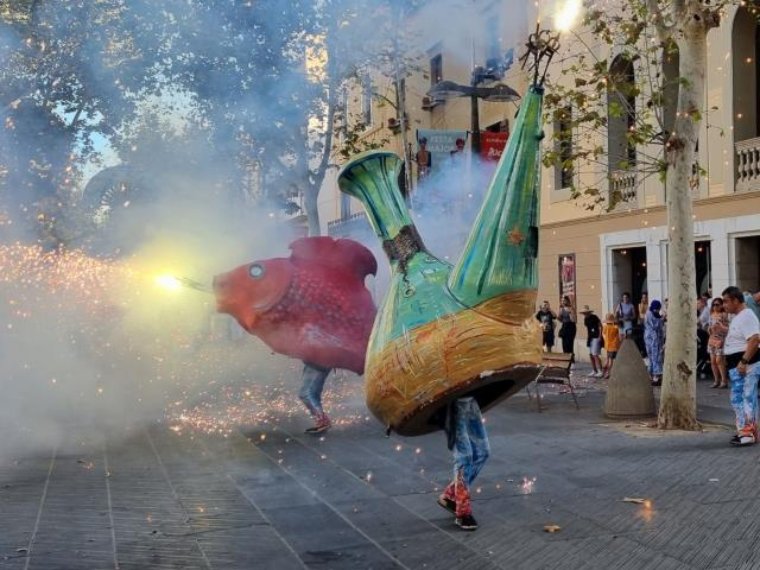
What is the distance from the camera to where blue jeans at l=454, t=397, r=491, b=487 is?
5.69m

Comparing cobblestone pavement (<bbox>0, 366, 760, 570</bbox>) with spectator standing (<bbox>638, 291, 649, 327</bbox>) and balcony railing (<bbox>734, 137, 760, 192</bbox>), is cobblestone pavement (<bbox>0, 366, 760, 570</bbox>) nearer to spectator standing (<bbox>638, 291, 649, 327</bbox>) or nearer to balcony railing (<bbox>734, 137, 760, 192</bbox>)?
balcony railing (<bbox>734, 137, 760, 192</bbox>)

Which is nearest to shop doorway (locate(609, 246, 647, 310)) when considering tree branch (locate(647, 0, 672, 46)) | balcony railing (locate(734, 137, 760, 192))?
balcony railing (locate(734, 137, 760, 192))

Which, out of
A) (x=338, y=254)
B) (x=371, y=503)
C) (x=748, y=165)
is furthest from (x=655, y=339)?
(x=371, y=503)

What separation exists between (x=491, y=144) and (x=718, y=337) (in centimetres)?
457

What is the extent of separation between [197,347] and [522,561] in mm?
14969

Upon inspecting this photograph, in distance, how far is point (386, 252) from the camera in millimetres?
5715

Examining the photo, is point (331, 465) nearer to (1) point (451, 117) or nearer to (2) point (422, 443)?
(2) point (422, 443)

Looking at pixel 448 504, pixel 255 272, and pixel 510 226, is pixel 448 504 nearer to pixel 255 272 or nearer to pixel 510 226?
pixel 510 226

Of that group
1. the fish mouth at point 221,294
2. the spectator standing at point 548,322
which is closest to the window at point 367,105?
the spectator standing at point 548,322

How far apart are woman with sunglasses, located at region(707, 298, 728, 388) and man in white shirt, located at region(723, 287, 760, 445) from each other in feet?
12.3

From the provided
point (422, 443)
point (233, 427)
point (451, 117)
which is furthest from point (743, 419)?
point (451, 117)

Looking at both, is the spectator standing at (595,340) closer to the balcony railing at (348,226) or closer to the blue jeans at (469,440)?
the balcony railing at (348,226)

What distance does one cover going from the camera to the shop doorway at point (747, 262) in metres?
15.8

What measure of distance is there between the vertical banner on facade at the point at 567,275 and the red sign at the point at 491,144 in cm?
674
